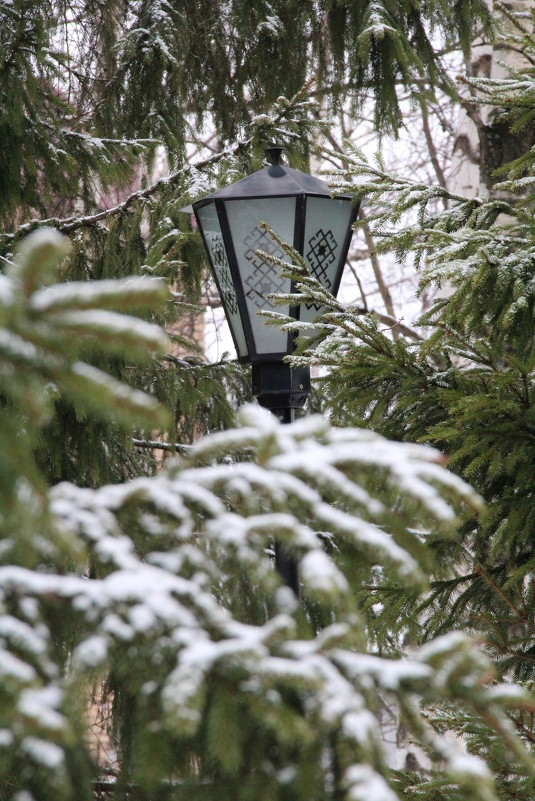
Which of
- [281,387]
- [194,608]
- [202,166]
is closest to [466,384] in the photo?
[281,387]

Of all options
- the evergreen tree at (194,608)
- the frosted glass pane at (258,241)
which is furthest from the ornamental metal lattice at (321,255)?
the evergreen tree at (194,608)

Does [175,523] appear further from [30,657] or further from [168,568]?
[30,657]

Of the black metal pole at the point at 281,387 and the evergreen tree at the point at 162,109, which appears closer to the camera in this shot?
the black metal pole at the point at 281,387

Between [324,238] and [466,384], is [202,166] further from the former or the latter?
[466,384]

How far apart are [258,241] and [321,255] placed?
0.27 meters

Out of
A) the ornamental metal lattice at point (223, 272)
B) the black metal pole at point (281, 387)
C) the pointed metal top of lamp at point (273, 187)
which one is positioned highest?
the pointed metal top of lamp at point (273, 187)

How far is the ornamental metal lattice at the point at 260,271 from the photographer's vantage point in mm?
2912

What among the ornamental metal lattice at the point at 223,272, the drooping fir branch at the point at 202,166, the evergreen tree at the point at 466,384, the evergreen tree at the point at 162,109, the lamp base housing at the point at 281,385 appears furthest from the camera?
the evergreen tree at the point at 162,109

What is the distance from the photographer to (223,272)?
10.1 ft

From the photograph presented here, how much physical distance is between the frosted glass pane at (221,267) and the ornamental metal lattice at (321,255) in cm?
27

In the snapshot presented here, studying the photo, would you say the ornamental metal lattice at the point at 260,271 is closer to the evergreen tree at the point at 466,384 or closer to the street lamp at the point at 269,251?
the street lamp at the point at 269,251

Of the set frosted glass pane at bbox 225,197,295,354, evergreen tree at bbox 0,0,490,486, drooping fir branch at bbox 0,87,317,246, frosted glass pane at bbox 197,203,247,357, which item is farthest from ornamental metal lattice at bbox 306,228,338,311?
drooping fir branch at bbox 0,87,317,246

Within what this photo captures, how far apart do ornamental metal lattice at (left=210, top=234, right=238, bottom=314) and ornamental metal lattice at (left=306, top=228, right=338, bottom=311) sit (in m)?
0.28

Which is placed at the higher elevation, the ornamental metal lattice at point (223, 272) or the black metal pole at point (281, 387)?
the ornamental metal lattice at point (223, 272)
